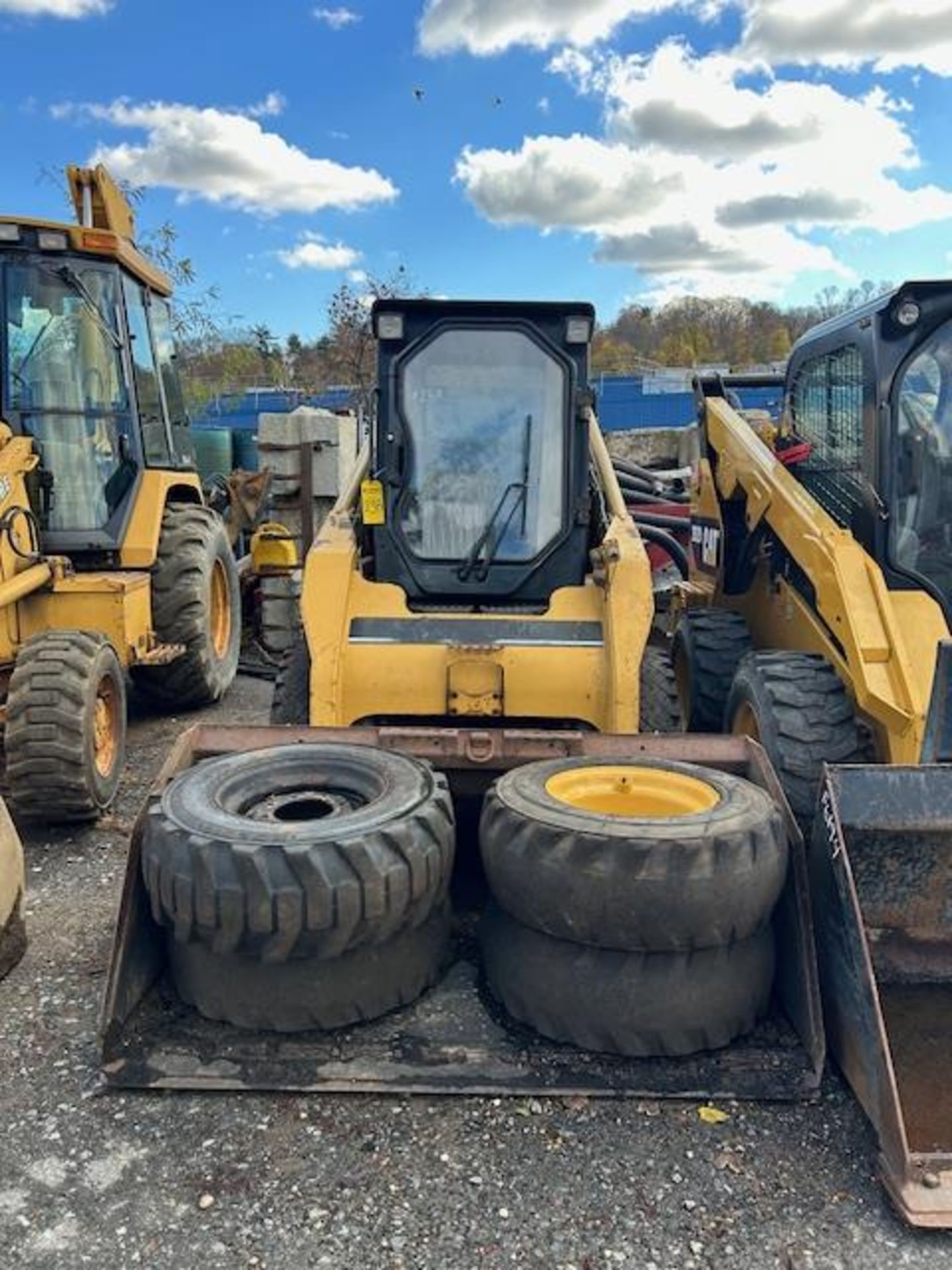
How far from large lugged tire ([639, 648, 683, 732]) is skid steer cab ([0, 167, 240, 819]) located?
2.47 metres

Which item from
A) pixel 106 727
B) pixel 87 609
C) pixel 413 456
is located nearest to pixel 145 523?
pixel 87 609

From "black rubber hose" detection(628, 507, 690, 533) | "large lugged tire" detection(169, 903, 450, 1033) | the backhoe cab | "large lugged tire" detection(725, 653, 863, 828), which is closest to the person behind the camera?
"large lugged tire" detection(169, 903, 450, 1033)

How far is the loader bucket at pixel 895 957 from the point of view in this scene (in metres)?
2.45

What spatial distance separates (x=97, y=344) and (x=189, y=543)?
50.7 inches

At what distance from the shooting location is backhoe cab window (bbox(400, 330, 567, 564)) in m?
4.70

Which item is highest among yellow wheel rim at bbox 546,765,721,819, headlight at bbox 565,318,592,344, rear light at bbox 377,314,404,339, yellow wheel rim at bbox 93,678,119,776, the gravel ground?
rear light at bbox 377,314,404,339

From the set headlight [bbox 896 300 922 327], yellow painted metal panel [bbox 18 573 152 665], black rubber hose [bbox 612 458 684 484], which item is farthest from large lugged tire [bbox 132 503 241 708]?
headlight [bbox 896 300 922 327]

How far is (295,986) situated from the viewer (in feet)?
9.45

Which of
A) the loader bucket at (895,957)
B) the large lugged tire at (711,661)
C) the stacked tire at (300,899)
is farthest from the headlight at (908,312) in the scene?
the stacked tire at (300,899)

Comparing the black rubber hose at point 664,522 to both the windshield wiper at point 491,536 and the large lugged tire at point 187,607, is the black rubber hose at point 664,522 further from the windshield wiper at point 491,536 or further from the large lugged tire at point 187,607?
the windshield wiper at point 491,536

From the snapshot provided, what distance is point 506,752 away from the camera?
11.6 ft

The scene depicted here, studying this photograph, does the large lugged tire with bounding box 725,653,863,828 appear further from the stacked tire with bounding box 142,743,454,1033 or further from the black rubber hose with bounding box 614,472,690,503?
the black rubber hose with bounding box 614,472,690,503

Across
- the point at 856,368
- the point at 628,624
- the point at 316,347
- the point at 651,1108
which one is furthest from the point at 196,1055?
the point at 316,347

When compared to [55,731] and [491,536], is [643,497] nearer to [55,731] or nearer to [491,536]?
[491,536]
